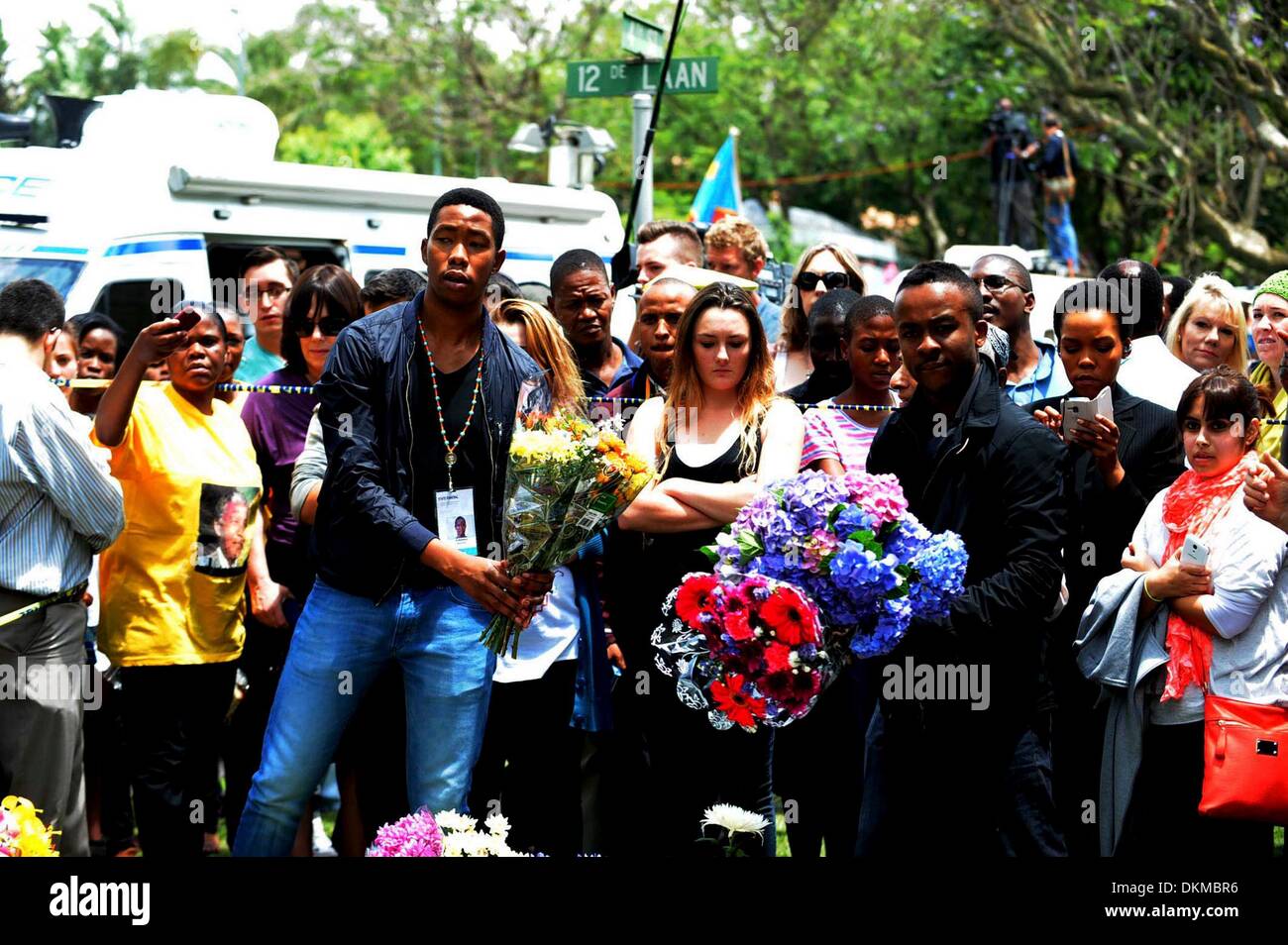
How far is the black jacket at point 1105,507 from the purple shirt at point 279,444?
9.32 feet

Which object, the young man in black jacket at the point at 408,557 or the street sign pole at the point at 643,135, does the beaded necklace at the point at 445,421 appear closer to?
the young man in black jacket at the point at 408,557

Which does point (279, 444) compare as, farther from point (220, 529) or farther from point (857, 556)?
point (857, 556)

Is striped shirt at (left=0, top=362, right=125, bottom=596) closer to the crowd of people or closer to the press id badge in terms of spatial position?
the crowd of people

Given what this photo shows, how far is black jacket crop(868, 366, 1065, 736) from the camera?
4.67m

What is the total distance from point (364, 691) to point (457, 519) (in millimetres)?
594

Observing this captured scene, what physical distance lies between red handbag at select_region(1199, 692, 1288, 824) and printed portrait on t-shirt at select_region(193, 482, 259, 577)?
11.7ft

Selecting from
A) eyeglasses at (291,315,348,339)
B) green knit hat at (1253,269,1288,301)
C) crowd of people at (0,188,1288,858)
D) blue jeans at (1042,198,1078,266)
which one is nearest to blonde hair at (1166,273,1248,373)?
crowd of people at (0,188,1288,858)

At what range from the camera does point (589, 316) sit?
6969mm

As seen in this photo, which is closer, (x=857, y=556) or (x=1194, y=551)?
(x=857, y=556)

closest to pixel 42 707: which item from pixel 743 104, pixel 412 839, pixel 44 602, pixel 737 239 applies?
pixel 44 602

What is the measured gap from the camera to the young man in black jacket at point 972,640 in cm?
471
